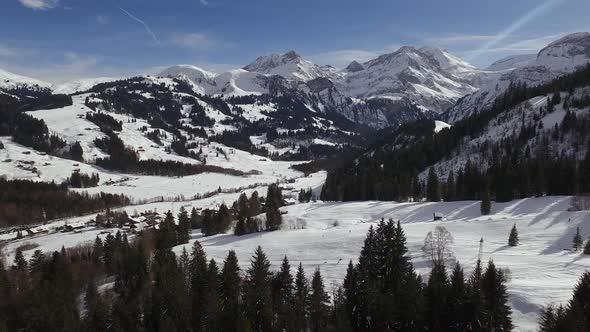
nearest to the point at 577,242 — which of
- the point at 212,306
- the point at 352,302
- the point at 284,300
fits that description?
the point at 352,302

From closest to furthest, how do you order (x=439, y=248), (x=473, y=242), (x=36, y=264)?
(x=439, y=248) → (x=473, y=242) → (x=36, y=264)

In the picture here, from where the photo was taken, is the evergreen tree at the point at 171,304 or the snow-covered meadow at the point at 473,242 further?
the evergreen tree at the point at 171,304

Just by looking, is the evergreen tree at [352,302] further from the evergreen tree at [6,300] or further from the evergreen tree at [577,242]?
the evergreen tree at [6,300]

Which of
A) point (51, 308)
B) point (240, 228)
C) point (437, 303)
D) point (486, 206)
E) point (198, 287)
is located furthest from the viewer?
point (240, 228)

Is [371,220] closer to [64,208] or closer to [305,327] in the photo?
[305,327]

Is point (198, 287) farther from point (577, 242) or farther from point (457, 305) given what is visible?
point (577, 242)

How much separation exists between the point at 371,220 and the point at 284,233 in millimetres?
32435

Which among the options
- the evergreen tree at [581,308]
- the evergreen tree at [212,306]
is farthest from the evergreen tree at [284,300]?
the evergreen tree at [581,308]

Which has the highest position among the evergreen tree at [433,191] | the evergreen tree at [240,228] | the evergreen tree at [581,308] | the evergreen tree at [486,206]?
the evergreen tree at [433,191]

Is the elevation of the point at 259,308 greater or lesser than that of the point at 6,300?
greater

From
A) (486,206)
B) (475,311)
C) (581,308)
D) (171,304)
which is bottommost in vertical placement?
(171,304)

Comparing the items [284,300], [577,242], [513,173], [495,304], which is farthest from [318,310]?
[513,173]

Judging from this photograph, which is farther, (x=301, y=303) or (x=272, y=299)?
(x=272, y=299)

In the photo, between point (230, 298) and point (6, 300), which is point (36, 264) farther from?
point (230, 298)
